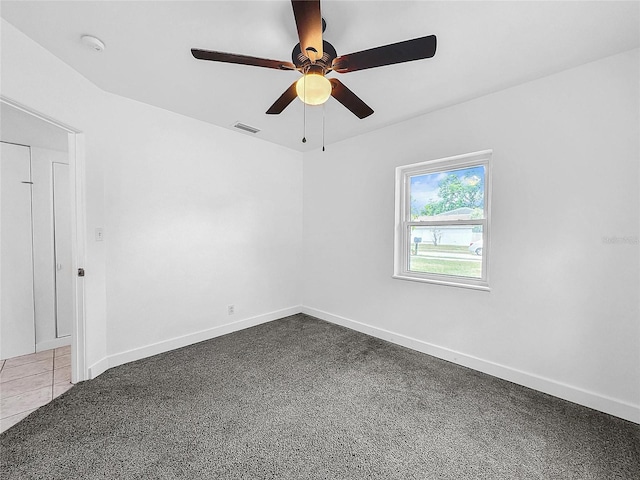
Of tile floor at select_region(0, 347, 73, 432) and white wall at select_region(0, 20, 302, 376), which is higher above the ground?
white wall at select_region(0, 20, 302, 376)

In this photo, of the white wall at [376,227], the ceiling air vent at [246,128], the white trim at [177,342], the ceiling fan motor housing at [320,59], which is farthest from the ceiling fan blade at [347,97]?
the white trim at [177,342]

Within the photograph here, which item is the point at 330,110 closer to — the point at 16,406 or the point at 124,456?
the point at 124,456

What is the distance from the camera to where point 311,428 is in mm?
1781

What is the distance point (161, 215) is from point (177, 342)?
4.63 ft

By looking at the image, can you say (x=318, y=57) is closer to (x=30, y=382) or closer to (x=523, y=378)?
(x=523, y=378)

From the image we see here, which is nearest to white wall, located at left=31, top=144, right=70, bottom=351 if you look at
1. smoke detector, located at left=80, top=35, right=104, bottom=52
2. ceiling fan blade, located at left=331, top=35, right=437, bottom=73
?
smoke detector, located at left=80, top=35, right=104, bottom=52

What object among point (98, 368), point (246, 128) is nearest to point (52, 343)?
point (98, 368)

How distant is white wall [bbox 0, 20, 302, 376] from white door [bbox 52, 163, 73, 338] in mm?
1123

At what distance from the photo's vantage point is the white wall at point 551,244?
188 centimetres

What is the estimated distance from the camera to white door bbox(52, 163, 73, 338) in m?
3.05

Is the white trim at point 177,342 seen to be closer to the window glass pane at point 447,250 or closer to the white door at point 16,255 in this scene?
Result: the white door at point 16,255

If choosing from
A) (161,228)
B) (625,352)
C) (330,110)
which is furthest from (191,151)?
(625,352)

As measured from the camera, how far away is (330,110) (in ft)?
9.12

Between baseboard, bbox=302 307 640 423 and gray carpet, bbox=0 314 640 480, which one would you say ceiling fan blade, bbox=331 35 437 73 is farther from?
baseboard, bbox=302 307 640 423
